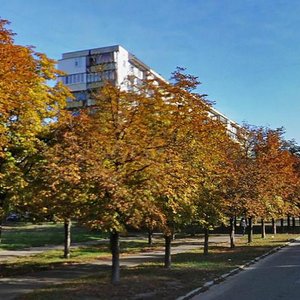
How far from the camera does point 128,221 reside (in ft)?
39.9

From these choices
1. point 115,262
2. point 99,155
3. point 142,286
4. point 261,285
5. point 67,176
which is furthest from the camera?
point 261,285

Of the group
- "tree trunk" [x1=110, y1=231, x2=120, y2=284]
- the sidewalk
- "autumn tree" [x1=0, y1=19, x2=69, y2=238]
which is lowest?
the sidewalk

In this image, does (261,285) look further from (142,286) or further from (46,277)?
(46,277)

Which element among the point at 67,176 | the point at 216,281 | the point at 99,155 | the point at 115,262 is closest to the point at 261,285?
the point at 216,281

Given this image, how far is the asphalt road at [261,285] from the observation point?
1184 centimetres

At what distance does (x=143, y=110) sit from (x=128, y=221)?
10.1 feet

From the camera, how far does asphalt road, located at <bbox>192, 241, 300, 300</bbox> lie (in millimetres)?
11836

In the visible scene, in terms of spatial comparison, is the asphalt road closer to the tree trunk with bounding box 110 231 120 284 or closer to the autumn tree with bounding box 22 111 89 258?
the tree trunk with bounding box 110 231 120 284

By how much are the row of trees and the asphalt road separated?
230 cm

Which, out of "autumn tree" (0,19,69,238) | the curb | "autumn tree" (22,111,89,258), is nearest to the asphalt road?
the curb

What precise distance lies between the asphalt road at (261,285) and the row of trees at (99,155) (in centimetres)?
230

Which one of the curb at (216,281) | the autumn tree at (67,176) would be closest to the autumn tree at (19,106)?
the autumn tree at (67,176)

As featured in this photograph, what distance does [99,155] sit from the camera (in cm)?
1190

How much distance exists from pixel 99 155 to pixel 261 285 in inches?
234
